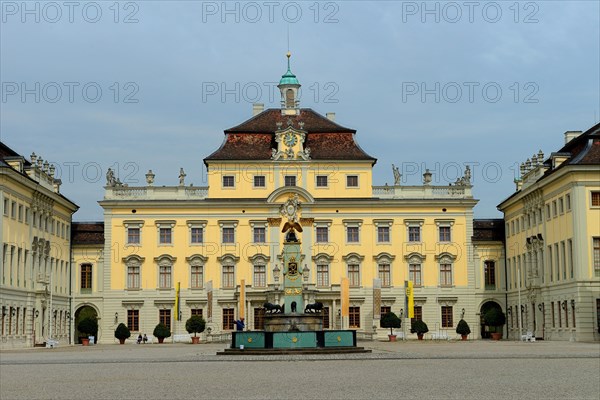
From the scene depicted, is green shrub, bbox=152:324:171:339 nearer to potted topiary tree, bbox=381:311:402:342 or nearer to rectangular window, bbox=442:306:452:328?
potted topiary tree, bbox=381:311:402:342

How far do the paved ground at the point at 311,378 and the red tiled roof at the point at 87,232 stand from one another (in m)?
42.3

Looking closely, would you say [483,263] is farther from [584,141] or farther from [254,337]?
[254,337]

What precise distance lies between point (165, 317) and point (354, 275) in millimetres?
13309

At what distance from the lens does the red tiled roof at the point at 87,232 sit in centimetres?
7469

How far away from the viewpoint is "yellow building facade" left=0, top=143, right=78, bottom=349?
5722cm

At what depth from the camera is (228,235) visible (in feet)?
242

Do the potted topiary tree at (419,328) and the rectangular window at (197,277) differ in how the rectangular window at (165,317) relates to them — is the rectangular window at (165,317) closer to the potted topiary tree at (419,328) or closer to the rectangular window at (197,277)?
the rectangular window at (197,277)

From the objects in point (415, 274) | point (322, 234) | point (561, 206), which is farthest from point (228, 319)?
point (561, 206)

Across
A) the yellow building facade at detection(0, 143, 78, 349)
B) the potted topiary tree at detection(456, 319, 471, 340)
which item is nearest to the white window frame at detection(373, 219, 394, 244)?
the potted topiary tree at detection(456, 319, 471, 340)

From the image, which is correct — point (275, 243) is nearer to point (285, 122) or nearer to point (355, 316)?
point (355, 316)

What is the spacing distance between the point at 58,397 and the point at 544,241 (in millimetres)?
48276

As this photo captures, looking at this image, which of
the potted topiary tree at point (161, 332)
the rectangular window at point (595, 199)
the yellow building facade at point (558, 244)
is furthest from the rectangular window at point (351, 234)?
the rectangular window at point (595, 199)

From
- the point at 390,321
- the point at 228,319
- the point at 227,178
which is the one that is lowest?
the point at 390,321

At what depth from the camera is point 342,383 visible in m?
21.4
